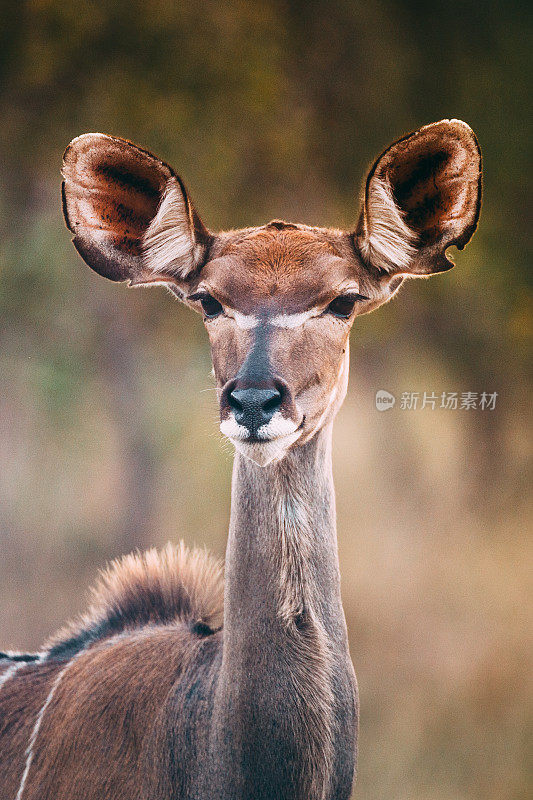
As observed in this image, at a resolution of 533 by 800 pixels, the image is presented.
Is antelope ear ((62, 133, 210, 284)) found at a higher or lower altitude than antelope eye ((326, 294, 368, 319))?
higher

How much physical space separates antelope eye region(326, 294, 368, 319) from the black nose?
34 cm

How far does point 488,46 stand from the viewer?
3.68 m

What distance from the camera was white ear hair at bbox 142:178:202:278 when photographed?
1.85 m

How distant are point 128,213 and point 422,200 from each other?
712mm

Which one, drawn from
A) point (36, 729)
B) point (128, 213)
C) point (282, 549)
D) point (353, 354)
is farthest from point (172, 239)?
point (353, 354)

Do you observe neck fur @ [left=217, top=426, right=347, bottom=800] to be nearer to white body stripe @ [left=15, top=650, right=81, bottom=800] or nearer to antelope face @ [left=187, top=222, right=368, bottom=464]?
antelope face @ [left=187, top=222, right=368, bottom=464]

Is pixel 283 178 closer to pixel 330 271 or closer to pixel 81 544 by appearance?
pixel 81 544

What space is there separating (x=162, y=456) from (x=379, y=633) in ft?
4.72

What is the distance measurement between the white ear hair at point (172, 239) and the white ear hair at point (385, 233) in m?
0.41

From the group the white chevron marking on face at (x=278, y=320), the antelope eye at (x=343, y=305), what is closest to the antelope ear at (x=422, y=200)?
the antelope eye at (x=343, y=305)

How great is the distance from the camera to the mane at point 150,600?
2.19m

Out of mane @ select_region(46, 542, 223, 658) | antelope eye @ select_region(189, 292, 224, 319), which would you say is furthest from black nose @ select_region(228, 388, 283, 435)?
mane @ select_region(46, 542, 223, 658)

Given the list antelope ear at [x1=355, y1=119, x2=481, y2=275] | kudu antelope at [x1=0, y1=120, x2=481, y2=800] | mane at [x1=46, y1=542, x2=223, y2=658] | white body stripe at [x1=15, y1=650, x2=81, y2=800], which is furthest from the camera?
mane at [x1=46, y1=542, x2=223, y2=658]

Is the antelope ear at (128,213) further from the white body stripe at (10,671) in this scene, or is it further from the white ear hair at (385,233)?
the white body stripe at (10,671)
